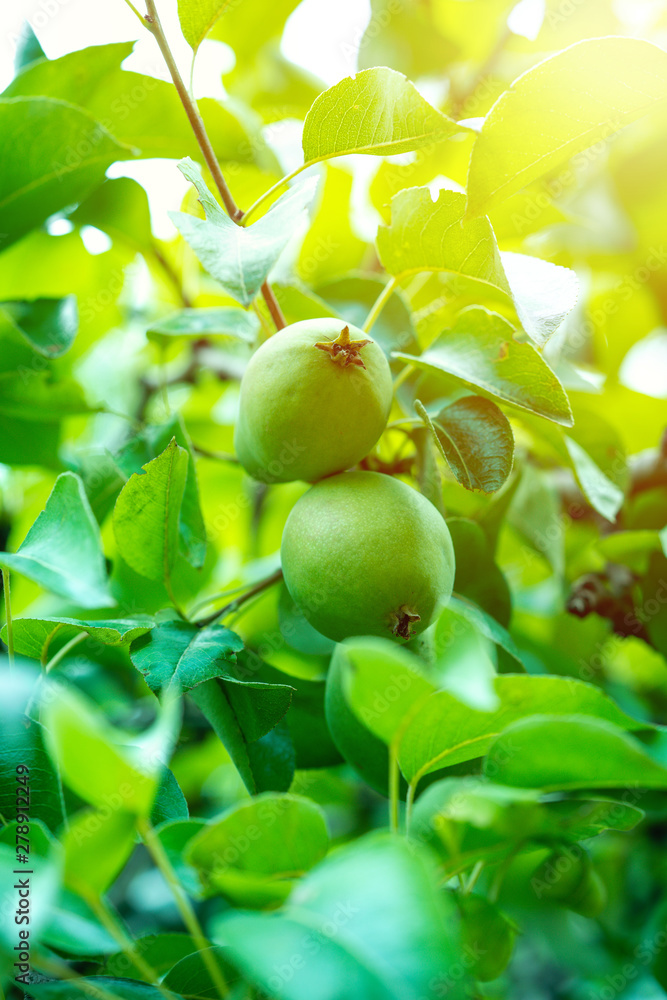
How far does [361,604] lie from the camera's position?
1.77 ft

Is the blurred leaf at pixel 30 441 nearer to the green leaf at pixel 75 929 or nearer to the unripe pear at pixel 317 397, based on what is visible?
the unripe pear at pixel 317 397

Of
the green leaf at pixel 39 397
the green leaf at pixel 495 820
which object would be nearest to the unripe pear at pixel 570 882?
the green leaf at pixel 495 820

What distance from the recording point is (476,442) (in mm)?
633

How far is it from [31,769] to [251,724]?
17cm

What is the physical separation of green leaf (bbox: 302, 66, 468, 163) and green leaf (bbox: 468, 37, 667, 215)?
1.3 inches

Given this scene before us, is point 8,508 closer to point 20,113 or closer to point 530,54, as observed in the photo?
point 20,113

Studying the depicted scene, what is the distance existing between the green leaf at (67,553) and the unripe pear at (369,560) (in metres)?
0.16

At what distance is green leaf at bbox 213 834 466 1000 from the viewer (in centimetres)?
30

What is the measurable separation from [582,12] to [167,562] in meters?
1.10

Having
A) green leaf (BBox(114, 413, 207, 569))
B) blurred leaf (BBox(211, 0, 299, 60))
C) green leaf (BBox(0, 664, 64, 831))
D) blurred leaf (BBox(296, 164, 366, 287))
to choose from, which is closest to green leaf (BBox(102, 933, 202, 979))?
green leaf (BBox(0, 664, 64, 831))

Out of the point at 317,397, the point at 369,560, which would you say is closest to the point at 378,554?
the point at 369,560

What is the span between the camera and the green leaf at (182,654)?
0.54 metres

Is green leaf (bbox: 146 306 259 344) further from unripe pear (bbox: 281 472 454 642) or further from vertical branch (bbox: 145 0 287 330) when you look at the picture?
unripe pear (bbox: 281 472 454 642)

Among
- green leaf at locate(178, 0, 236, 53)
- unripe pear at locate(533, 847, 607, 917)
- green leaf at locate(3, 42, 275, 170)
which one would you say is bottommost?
unripe pear at locate(533, 847, 607, 917)
